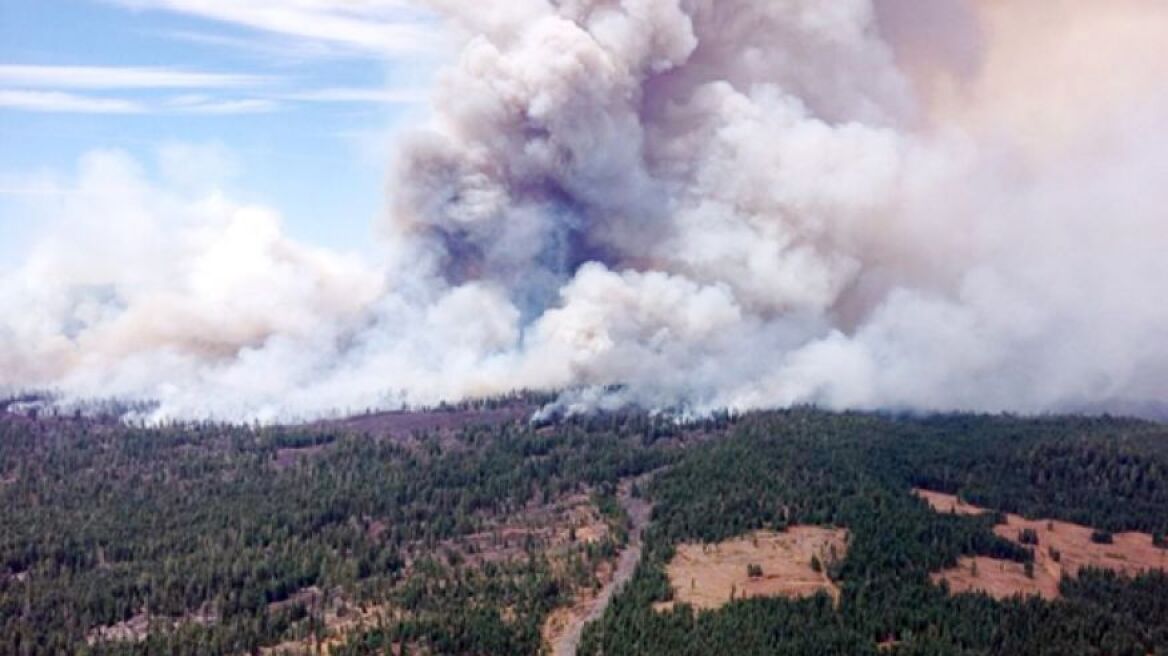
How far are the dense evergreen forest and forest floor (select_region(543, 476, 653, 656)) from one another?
1.79m

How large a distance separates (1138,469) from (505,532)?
86314 mm

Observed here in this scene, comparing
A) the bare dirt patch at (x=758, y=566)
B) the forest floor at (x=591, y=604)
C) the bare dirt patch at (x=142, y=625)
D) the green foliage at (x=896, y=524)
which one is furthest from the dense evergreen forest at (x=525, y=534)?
the bare dirt patch at (x=758, y=566)

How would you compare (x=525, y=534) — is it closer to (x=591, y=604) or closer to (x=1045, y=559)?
(x=591, y=604)

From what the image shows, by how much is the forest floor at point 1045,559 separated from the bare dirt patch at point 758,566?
40.6 ft

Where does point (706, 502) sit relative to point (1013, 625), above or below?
above

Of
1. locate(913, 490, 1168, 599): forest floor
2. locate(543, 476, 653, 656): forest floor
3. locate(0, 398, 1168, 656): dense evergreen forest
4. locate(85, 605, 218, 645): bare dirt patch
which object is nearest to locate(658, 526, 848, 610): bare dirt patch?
locate(0, 398, 1168, 656): dense evergreen forest

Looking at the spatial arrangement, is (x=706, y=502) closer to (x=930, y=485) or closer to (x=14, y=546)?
(x=930, y=485)

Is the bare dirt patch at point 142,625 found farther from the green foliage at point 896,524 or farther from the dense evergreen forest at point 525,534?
the green foliage at point 896,524

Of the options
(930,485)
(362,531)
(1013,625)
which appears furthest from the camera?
(930,485)

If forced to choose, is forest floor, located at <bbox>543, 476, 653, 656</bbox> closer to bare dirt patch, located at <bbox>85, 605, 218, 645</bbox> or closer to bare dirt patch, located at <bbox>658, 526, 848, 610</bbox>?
bare dirt patch, located at <bbox>658, 526, 848, 610</bbox>

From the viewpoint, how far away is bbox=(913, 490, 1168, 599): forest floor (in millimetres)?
132375

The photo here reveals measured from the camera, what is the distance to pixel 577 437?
19000 cm

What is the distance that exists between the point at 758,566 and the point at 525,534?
29.3 m

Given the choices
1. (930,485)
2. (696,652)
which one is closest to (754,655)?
(696,652)
